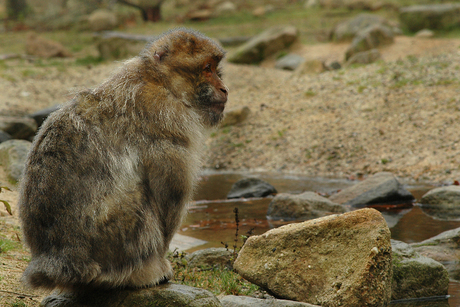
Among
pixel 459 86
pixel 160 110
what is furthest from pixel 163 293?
pixel 459 86

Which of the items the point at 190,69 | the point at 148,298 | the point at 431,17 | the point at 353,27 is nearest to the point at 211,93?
the point at 190,69

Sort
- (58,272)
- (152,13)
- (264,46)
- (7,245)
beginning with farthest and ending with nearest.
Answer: (152,13), (264,46), (7,245), (58,272)

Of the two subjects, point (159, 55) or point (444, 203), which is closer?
point (159, 55)

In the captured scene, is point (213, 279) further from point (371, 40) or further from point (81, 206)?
point (371, 40)

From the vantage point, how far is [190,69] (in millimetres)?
3676

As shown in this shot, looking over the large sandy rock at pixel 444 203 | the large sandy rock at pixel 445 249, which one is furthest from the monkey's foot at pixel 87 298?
the large sandy rock at pixel 444 203

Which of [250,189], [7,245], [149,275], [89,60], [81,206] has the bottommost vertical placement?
[250,189]

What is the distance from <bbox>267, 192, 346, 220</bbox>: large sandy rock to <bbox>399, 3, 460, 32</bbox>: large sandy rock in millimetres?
13296

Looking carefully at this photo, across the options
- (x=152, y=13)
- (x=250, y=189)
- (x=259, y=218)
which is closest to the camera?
(x=259, y=218)

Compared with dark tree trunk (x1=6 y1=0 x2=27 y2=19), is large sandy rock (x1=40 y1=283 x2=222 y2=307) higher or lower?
lower

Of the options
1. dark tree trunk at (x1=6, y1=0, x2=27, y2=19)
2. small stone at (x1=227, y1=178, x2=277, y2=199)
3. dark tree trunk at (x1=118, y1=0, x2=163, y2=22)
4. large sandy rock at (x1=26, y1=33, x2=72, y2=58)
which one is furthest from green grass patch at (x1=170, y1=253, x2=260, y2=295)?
dark tree trunk at (x1=6, y1=0, x2=27, y2=19)

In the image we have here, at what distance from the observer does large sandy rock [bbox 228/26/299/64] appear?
18438mm

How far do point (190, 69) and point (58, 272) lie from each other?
1.58 meters

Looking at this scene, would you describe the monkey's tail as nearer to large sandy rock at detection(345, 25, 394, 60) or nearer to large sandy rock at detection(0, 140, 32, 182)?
large sandy rock at detection(0, 140, 32, 182)
